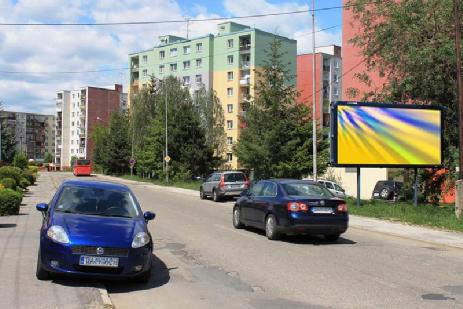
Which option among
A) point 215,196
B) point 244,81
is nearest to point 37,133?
point 244,81

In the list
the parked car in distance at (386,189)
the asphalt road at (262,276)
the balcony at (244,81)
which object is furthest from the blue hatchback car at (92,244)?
the balcony at (244,81)

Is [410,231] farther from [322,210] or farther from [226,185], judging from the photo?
[226,185]

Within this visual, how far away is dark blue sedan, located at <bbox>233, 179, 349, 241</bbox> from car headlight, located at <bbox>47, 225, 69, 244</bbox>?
21.2ft

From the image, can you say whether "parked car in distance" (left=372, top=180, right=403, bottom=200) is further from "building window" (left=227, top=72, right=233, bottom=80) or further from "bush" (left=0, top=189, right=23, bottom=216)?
"building window" (left=227, top=72, right=233, bottom=80)

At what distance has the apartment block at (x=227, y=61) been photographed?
3307 inches

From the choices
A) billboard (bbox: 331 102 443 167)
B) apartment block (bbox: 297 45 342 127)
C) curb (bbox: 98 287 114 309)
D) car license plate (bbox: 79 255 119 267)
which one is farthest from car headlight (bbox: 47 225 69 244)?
apartment block (bbox: 297 45 342 127)

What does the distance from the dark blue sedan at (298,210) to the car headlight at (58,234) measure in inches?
255

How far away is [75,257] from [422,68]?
767 inches

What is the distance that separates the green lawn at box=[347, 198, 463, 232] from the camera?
58.7 feet

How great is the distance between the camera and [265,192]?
14.7 metres

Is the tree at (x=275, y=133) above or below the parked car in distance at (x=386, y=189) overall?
above

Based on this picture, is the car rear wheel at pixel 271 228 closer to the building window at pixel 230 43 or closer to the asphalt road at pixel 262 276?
the asphalt road at pixel 262 276

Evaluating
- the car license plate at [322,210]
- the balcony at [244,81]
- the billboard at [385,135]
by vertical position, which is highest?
the balcony at [244,81]

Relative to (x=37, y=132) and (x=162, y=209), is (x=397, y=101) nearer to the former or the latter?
(x=162, y=209)
